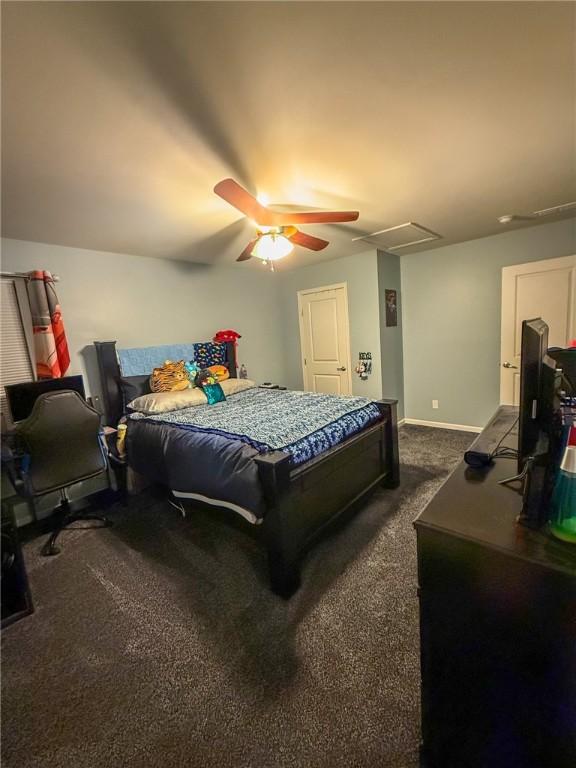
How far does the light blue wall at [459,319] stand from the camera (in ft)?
12.0

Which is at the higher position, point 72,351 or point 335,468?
point 72,351

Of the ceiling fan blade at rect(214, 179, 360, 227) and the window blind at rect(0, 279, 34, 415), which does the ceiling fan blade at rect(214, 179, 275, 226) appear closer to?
the ceiling fan blade at rect(214, 179, 360, 227)

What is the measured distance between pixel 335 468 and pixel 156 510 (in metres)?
1.63

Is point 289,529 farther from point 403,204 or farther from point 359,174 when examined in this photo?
point 403,204

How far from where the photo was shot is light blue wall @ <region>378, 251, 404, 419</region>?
4191mm

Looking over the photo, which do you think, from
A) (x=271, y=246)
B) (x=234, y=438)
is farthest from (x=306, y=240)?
(x=234, y=438)

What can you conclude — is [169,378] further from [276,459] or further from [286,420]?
[276,459]

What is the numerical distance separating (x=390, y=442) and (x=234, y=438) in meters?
1.44

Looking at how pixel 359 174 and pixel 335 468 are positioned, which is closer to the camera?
pixel 359 174

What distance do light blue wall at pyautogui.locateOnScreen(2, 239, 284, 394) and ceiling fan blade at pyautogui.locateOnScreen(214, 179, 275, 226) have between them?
6.46 feet

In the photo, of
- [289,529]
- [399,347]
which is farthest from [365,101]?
[399,347]

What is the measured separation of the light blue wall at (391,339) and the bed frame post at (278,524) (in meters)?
2.87

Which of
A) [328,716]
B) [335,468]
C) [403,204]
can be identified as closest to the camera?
[328,716]

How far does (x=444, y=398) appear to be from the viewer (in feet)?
14.4
